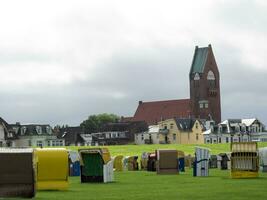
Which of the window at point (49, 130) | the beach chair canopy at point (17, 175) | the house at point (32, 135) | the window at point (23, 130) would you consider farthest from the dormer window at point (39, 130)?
the beach chair canopy at point (17, 175)

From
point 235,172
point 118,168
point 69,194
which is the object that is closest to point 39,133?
point 118,168

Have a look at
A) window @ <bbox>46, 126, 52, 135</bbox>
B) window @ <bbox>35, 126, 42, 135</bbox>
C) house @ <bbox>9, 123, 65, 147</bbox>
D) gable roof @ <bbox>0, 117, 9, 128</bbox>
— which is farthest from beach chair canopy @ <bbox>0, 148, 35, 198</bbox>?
window @ <bbox>46, 126, 52, 135</bbox>

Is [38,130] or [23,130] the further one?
[38,130]

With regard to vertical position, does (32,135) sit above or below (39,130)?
below

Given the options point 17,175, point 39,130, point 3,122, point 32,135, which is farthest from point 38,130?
point 17,175

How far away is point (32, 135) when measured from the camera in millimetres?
191625

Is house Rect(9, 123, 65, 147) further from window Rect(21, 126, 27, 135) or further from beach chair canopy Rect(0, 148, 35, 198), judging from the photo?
beach chair canopy Rect(0, 148, 35, 198)

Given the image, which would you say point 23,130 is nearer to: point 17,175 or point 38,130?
point 38,130

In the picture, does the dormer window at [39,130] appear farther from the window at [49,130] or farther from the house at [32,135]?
the window at [49,130]

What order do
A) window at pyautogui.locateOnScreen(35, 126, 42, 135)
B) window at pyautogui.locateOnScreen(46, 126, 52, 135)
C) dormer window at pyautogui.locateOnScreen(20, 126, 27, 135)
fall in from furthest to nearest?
window at pyautogui.locateOnScreen(46, 126, 52, 135) → window at pyautogui.locateOnScreen(35, 126, 42, 135) → dormer window at pyautogui.locateOnScreen(20, 126, 27, 135)

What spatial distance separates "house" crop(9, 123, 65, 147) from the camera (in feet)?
619

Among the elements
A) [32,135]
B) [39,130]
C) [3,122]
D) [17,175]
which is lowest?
[17,175]

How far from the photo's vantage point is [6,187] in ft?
82.8

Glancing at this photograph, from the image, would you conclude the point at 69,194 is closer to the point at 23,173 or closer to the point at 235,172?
the point at 23,173
